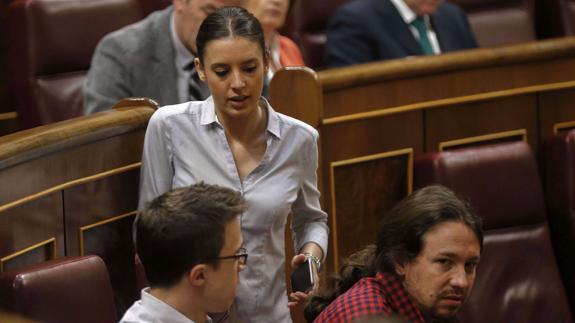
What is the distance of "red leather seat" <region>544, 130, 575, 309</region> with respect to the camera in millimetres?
1307

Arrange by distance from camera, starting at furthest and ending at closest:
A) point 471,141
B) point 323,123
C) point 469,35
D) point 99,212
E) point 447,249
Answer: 1. point 469,35
2. point 471,141
3. point 323,123
4. point 99,212
5. point 447,249

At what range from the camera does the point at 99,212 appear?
996 millimetres

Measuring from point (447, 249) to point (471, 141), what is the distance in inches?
18.0

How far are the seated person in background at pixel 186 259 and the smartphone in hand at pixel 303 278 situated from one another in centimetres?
21

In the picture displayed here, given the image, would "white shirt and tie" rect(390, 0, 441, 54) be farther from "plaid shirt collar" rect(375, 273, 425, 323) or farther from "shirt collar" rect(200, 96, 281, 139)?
"plaid shirt collar" rect(375, 273, 425, 323)

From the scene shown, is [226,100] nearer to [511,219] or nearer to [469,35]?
[511,219]

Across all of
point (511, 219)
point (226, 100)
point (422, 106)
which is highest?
point (226, 100)

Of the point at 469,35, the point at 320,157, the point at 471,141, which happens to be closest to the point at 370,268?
the point at 320,157

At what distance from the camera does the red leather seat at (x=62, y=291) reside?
845 mm

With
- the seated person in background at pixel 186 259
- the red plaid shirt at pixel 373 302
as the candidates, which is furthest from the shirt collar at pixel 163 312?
the red plaid shirt at pixel 373 302

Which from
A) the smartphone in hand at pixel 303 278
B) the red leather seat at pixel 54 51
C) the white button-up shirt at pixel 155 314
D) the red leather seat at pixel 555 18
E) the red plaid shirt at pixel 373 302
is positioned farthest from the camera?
the red leather seat at pixel 555 18

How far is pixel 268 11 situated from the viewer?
1206 millimetres

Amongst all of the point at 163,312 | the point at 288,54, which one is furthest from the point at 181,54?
the point at 163,312

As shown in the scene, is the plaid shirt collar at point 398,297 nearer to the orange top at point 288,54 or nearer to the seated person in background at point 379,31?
the orange top at point 288,54
